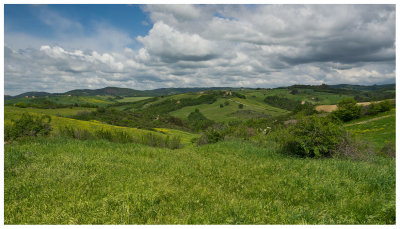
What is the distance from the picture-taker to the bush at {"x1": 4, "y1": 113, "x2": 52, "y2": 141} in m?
14.8

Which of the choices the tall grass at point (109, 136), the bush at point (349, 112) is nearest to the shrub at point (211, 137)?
the tall grass at point (109, 136)

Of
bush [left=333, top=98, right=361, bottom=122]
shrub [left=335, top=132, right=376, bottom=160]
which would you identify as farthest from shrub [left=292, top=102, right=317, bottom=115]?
shrub [left=335, top=132, right=376, bottom=160]

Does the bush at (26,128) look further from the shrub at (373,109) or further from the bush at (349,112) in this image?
the shrub at (373,109)

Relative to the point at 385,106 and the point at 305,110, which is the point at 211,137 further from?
the point at 305,110

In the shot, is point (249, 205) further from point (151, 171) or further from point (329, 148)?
point (329, 148)

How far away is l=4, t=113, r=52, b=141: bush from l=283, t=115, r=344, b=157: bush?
58.0 feet

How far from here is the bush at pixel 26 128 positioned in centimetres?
1482

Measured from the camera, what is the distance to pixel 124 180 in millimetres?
6676

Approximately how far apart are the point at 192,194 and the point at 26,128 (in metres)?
15.7

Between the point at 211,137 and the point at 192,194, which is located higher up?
the point at 192,194

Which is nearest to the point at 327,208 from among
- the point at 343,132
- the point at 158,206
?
the point at 158,206

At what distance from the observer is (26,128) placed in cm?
1527

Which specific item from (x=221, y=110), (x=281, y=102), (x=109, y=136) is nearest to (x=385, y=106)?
(x=109, y=136)

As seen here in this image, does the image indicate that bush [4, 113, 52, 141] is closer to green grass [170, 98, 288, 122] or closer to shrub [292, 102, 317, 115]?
shrub [292, 102, 317, 115]
